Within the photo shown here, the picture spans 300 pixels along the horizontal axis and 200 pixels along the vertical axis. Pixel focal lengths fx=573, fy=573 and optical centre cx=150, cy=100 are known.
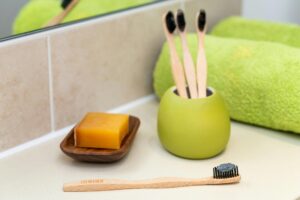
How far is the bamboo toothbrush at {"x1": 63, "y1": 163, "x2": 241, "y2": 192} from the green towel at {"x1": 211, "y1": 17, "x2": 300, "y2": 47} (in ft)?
1.08

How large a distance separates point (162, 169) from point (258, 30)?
355 mm

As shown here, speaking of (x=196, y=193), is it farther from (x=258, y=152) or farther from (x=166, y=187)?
(x=258, y=152)

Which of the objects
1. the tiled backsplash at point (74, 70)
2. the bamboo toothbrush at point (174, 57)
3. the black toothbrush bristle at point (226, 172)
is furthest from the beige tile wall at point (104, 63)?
the black toothbrush bristle at point (226, 172)

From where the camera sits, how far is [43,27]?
0.74 meters

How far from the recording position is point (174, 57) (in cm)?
73

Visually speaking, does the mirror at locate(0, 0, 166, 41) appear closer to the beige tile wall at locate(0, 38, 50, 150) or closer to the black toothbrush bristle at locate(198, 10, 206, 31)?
the beige tile wall at locate(0, 38, 50, 150)

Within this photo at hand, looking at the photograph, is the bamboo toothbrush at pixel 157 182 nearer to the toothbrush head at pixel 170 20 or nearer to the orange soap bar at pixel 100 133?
the orange soap bar at pixel 100 133

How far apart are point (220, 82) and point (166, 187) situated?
0.22 metres

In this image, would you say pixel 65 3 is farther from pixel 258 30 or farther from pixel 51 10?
pixel 258 30

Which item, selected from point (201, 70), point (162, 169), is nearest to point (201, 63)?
point (201, 70)

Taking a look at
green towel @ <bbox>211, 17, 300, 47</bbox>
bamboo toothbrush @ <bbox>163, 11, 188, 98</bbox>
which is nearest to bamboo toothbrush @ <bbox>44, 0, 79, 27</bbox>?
bamboo toothbrush @ <bbox>163, 11, 188, 98</bbox>

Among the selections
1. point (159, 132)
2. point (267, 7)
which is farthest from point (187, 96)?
point (267, 7)

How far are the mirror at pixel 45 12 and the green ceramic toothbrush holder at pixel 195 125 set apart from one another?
180 mm

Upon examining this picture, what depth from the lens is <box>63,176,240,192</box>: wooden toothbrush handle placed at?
0.63 m
